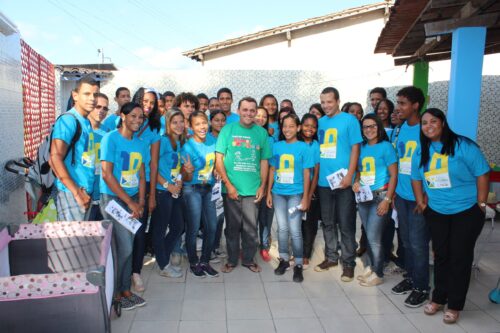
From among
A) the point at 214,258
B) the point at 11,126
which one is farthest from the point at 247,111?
the point at 11,126

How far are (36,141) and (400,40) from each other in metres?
5.42

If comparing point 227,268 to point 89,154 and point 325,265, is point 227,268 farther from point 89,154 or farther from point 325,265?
point 89,154

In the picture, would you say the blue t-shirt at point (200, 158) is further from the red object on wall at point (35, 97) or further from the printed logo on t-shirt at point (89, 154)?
the red object on wall at point (35, 97)

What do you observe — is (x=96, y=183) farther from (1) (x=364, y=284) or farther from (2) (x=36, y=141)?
(2) (x=36, y=141)

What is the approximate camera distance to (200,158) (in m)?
4.00

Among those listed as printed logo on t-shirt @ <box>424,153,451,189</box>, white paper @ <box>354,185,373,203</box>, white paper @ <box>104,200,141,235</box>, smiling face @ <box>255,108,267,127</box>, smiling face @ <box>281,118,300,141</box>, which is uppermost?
smiling face @ <box>255,108,267,127</box>

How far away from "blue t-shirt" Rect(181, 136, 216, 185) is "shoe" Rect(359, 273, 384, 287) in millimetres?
1777

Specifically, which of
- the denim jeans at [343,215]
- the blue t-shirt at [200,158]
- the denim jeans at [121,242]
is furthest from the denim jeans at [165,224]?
the denim jeans at [343,215]

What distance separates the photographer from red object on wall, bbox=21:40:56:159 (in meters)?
5.49

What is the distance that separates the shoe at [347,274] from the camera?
4.03m

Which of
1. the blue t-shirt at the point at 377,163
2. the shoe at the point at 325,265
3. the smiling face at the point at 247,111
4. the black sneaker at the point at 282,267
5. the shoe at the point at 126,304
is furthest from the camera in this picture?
the shoe at the point at 325,265

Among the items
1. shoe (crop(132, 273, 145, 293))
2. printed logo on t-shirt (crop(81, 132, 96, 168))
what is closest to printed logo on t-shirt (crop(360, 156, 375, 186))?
shoe (crop(132, 273, 145, 293))

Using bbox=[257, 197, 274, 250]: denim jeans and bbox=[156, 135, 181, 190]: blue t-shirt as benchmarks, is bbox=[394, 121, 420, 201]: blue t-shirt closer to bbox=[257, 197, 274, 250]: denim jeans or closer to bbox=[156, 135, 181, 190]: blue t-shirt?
bbox=[257, 197, 274, 250]: denim jeans

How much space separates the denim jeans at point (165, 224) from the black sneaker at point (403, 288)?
2093 millimetres
